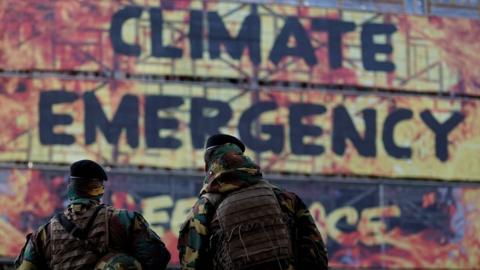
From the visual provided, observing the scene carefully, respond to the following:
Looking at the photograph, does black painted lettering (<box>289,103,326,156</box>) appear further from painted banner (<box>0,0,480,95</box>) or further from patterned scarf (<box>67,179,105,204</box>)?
patterned scarf (<box>67,179,105,204</box>)

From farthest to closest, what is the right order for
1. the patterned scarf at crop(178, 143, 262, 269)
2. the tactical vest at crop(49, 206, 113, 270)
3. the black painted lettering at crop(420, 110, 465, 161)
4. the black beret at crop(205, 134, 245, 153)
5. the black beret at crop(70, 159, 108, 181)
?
the black painted lettering at crop(420, 110, 465, 161) → the black beret at crop(70, 159, 108, 181) → the tactical vest at crop(49, 206, 113, 270) → the black beret at crop(205, 134, 245, 153) → the patterned scarf at crop(178, 143, 262, 269)

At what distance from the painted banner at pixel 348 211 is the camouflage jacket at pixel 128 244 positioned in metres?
8.52

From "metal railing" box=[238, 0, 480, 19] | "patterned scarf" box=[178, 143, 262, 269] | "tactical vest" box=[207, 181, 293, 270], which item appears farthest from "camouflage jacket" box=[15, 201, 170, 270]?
"metal railing" box=[238, 0, 480, 19]

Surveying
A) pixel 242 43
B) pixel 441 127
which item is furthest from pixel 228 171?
pixel 441 127

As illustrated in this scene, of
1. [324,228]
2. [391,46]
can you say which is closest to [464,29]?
[391,46]

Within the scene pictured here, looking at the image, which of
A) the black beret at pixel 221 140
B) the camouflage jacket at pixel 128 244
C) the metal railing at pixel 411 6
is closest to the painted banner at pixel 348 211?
the metal railing at pixel 411 6

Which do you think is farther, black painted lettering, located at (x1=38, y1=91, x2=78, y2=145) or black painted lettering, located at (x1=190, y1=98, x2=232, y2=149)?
black painted lettering, located at (x1=190, y1=98, x2=232, y2=149)

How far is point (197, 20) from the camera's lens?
51.0 ft

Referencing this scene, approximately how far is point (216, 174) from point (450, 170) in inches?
425

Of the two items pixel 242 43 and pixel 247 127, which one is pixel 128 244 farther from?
pixel 242 43

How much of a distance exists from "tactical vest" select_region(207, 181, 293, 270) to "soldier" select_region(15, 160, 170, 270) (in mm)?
601

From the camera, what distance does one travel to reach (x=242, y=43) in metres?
15.6

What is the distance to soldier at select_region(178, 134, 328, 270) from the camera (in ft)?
17.6

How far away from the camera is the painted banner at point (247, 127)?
14789 millimetres
